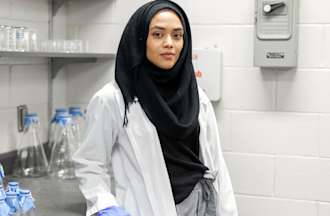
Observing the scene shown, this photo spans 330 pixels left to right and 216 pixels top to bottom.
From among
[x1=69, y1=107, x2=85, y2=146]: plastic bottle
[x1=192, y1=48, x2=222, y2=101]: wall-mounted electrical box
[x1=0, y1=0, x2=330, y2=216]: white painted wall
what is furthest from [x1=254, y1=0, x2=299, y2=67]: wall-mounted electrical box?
[x1=69, y1=107, x2=85, y2=146]: plastic bottle

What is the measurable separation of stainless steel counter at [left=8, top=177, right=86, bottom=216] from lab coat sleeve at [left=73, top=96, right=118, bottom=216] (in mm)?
108

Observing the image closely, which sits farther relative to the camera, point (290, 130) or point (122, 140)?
point (290, 130)

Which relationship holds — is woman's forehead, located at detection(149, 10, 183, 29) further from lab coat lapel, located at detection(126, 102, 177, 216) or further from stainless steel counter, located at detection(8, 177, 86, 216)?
stainless steel counter, located at detection(8, 177, 86, 216)

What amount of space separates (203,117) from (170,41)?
0.32 metres

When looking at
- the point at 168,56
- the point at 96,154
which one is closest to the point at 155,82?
the point at 168,56

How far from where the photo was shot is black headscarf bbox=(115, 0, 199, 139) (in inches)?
68.4

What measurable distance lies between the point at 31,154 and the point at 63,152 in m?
0.14

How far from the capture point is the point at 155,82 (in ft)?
5.84

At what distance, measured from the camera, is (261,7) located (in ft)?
7.08

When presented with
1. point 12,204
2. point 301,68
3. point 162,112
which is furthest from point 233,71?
point 12,204

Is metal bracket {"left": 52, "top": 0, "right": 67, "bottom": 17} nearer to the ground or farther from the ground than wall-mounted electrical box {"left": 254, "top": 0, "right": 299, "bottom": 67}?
farther from the ground

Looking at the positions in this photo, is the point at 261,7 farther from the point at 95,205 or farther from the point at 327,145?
the point at 95,205

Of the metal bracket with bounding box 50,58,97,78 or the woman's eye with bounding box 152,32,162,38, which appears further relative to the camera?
the metal bracket with bounding box 50,58,97,78

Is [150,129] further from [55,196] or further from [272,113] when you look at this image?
[272,113]
